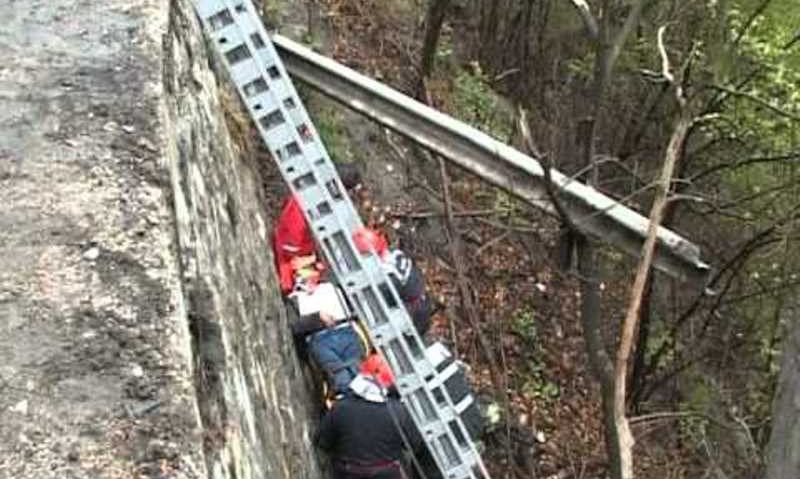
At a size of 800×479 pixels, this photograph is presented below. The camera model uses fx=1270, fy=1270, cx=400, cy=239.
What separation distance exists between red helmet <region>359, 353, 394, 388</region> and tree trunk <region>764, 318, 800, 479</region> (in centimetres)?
239

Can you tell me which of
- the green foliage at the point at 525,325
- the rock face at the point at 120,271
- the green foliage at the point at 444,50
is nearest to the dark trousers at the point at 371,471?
the rock face at the point at 120,271

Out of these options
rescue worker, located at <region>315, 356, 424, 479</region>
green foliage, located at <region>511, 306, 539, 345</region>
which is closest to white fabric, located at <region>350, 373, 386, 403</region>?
rescue worker, located at <region>315, 356, 424, 479</region>

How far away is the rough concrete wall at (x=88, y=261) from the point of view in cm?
308

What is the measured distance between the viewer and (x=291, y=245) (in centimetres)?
747

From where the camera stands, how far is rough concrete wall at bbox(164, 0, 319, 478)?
3945 mm

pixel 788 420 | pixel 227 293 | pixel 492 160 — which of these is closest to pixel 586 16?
pixel 492 160

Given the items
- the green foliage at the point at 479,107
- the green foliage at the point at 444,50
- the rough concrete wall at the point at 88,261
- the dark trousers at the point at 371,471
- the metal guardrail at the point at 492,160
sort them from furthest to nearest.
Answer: the green foliage at the point at 444,50
the green foliage at the point at 479,107
the dark trousers at the point at 371,471
the metal guardrail at the point at 492,160
the rough concrete wall at the point at 88,261

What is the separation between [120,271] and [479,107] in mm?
8199

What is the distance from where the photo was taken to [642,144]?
13.0 m

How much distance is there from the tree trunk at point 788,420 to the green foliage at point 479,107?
23.0ft

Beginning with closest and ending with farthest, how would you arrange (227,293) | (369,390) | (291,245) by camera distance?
1. (227,293)
2. (369,390)
3. (291,245)

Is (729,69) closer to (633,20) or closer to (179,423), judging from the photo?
(633,20)

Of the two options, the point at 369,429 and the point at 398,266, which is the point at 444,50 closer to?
the point at 398,266

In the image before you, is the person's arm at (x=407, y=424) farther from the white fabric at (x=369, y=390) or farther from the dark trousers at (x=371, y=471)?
the dark trousers at (x=371, y=471)
